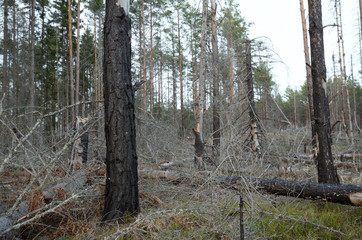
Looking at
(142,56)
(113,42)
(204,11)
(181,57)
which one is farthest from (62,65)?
(113,42)

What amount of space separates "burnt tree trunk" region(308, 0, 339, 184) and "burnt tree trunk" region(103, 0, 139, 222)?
132 inches

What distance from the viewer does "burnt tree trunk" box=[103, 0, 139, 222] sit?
10.4 ft

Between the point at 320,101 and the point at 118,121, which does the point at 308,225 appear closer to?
the point at 320,101

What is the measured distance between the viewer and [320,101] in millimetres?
4270

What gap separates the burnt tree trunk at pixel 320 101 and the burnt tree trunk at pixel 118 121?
132 inches

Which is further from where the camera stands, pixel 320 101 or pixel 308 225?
pixel 320 101

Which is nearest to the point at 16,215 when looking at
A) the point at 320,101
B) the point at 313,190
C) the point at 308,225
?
the point at 308,225

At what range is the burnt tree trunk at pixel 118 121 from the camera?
124 inches

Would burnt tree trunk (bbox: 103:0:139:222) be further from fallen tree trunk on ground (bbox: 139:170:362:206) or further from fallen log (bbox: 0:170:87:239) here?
fallen tree trunk on ground (bbox: 139:170:362:206)

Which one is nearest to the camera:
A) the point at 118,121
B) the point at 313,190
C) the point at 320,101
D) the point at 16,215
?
the point at 16,215

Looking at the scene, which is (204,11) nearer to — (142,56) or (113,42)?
(113,42)

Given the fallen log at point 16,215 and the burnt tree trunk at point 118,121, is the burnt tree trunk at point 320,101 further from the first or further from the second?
the fallen log at point 16,215

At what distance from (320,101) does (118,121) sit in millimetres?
3581

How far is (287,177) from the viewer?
5.89 metres
